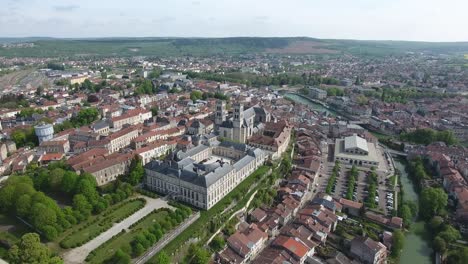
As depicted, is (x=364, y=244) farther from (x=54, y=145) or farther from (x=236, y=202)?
(x=54, y=145)

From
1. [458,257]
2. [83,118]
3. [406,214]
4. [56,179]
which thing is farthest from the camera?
[83,118]

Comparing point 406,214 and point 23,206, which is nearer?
point 23,206

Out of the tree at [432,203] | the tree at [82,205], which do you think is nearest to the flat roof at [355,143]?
the tree at [432,203]

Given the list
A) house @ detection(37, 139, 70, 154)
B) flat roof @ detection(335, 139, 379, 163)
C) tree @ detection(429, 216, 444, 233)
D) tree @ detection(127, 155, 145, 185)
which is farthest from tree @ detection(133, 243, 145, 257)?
flat roof @ detection(335, 139, 379, 163)

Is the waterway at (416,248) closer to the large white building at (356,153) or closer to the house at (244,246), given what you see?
the house at (244,246)

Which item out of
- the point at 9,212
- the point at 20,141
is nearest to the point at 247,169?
the point at 9,212

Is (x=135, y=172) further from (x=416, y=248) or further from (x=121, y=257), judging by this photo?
(x=416, y=248)

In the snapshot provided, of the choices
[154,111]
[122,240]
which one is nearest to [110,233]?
[122,240]
